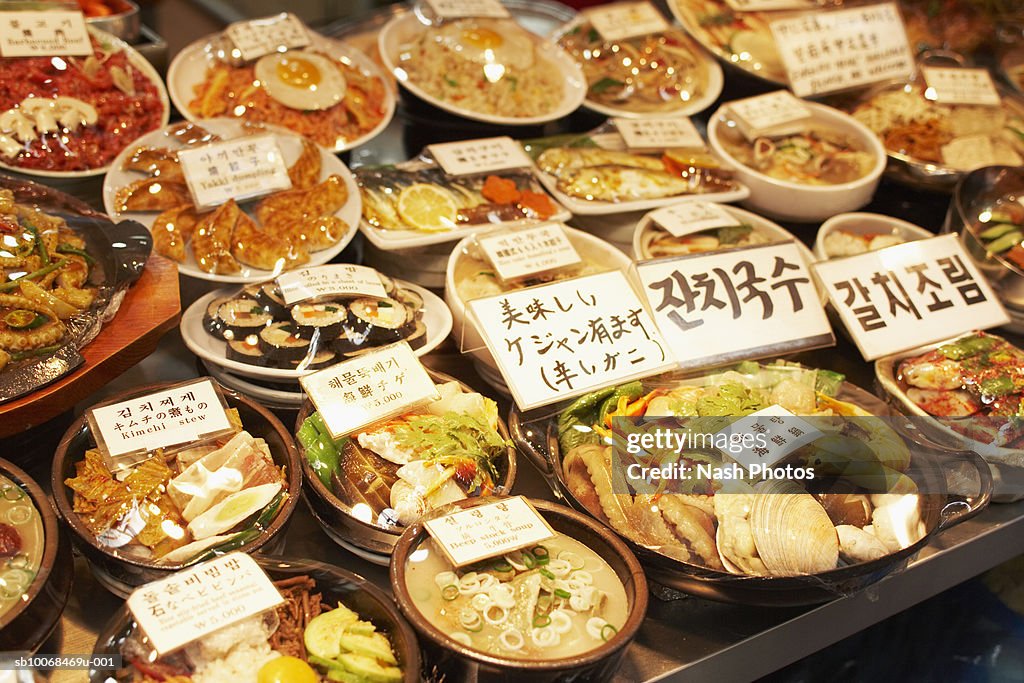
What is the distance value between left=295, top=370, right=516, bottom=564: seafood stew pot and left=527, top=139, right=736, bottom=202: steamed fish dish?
1544mm

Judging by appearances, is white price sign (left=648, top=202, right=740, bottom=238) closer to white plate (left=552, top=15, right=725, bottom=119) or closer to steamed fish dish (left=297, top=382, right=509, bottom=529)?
white plate (left=552, top=15, right=725, bottom=119)

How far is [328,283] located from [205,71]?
154 centimetres

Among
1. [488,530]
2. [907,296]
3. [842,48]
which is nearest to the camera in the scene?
[488,530]

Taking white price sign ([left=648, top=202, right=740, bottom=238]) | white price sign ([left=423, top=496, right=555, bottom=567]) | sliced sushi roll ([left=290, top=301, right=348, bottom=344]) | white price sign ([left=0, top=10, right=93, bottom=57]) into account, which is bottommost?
white price sign ([left=648, top=202, right=740, bottom=238])

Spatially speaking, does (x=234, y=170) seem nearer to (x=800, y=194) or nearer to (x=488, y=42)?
(x=488, y=42)

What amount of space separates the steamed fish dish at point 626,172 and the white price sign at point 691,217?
0.18m

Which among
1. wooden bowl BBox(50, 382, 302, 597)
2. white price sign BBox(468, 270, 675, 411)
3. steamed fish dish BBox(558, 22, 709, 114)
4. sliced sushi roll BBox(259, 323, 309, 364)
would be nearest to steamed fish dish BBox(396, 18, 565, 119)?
steamed fish dish BBox(558, 22, 709, 114)

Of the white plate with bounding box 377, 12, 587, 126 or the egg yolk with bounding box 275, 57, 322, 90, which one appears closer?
the egg yolk with bounding box 275, 57, 322, 90

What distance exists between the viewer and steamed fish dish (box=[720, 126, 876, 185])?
3.84m

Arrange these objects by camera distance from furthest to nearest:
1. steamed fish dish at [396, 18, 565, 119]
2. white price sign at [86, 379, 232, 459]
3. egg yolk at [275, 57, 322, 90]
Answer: steamed fish dish at [396, 18, 565, 119] < egg yolk at [275, 57, 322, 90] < white price sign at [86, 379, 232, 459]

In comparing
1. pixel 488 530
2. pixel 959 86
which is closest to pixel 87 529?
pixel 488 530

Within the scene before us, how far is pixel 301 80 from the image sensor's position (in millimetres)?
3617

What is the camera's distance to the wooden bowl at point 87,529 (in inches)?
72.7

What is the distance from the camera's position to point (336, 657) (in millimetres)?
1793
